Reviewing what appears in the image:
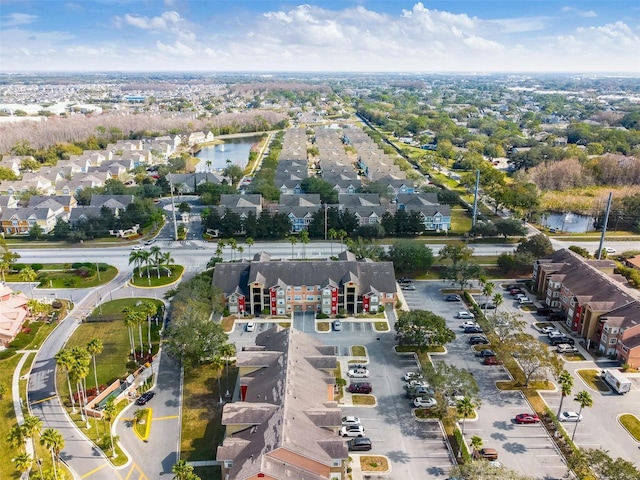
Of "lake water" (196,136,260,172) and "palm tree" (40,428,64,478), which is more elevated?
"lake water" (196,136,260,172)

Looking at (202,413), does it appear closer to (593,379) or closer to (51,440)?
(51,440)

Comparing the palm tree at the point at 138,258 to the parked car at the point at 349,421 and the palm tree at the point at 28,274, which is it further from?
the parked car at the point at 349,421

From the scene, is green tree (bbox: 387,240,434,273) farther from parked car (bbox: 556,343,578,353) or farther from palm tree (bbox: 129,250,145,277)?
palm tree (bbox: 129,250,145,277)

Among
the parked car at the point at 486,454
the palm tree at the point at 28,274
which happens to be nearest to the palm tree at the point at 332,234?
the palm tree at the point at 28,274

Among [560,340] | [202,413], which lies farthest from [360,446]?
[560,340]

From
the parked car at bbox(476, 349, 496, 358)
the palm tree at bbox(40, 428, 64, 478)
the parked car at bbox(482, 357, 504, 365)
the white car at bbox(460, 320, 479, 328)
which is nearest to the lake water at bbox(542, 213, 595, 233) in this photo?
the white car at bbox(460, 320, 479, 328)
